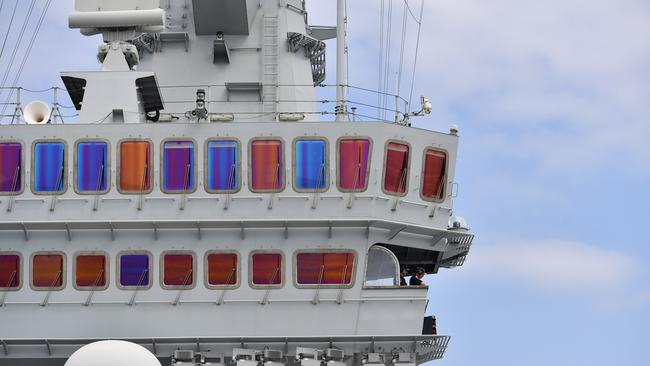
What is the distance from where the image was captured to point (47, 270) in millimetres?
39125

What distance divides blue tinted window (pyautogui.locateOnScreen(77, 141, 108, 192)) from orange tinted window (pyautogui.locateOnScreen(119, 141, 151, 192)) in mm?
479

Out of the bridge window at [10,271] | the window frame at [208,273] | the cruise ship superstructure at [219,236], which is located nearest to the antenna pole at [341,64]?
the cruise ship superstructure at [219,236]

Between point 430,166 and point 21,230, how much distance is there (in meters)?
11.6

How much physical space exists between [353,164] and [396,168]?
1263 millimetres

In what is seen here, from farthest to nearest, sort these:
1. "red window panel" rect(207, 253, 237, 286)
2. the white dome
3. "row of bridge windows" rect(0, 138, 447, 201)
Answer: "row of bridge windows" rect(0, 138, 447, 201) → "red window panel" rect(207, 253, 237, 286) → the white dome

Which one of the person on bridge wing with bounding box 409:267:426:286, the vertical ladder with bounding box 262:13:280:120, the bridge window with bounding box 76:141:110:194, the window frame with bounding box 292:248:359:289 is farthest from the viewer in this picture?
the vertical ladder with bounding box 262:13:280:120

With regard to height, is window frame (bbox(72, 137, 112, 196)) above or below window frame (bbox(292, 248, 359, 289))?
above

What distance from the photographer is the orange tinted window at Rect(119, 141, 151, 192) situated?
1545 inches

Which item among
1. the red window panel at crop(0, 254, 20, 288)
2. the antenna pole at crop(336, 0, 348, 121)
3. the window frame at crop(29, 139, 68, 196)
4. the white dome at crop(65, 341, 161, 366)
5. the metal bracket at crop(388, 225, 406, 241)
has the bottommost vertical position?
the white dome at crop(65, 341, 161, 366)

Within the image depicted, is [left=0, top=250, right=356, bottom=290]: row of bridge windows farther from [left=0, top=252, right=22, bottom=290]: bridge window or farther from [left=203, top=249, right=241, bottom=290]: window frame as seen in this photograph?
[left=0, top=252, right=22, bottom=290]: bridge window

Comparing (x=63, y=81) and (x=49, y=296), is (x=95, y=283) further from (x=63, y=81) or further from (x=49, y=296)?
(x=63, y=81)

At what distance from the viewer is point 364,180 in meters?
39.2

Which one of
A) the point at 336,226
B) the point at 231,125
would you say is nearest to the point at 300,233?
the point at 336,226

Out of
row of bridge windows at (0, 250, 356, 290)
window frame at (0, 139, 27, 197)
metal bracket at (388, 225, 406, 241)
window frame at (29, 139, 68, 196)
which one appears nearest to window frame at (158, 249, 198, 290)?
row of bridge windows at (0, 250, 356, 290)
